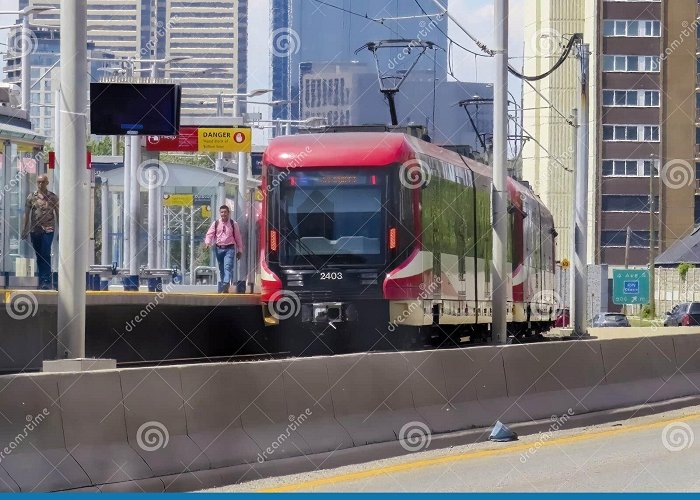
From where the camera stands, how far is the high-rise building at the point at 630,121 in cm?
10619

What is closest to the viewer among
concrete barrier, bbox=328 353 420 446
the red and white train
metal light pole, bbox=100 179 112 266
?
concrete barrier, bbox=328 353 420 446

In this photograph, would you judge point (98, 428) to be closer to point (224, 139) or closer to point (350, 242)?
point (350, 242)

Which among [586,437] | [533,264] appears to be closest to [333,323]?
[586,437]

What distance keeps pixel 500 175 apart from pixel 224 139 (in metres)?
16.0

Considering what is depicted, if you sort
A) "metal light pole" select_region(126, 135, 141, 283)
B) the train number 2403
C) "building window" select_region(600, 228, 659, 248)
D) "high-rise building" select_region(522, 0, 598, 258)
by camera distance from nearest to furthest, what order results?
the train number 2403 < "metal light pole" select_region(126, 135, 141, 283) < "high-rise building" select_region(522, 0, 598, 258) < "building window" select_region(600, 228, 659, 248)

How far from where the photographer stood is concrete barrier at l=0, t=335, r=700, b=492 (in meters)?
10.5

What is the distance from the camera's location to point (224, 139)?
133 ft

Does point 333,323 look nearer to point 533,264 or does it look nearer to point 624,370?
point 624,370

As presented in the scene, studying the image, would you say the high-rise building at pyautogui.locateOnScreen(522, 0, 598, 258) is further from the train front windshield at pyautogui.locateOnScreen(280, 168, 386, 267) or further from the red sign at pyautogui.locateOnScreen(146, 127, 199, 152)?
the train front windshield at pyautogui.locateOnScreen(280, 168, 386, 267)

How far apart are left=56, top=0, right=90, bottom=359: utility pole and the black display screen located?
23.4 ft

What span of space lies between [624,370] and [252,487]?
1068 cm

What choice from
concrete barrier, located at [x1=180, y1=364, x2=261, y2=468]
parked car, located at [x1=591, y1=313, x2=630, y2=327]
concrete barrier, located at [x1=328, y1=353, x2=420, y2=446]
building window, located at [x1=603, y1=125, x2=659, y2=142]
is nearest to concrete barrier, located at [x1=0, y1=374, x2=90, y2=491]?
concrete barrier, located at [x1=180, y1=364, x2=261, y2=468]

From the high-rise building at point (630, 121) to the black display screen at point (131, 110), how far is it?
83.0 meters

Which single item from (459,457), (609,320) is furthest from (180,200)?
(609,320)
